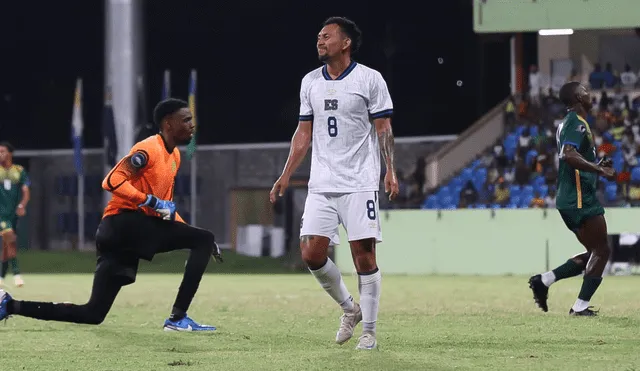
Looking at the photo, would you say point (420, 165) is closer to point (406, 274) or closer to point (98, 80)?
point (406, 274)

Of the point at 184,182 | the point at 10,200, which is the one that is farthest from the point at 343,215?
the point at 184,182

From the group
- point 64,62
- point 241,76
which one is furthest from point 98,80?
point 241,76

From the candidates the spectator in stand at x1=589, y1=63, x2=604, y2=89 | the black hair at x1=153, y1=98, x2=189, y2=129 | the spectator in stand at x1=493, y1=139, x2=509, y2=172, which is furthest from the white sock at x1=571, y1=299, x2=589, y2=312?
the spectator in stand at x1=589, y1=63, x2=604, y2=89

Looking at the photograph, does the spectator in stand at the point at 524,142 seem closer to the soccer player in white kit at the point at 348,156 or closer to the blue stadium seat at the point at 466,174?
the blue stadium seat at the point at 466,174

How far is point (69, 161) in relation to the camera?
48688 millimetres

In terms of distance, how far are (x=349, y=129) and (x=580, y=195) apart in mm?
4038

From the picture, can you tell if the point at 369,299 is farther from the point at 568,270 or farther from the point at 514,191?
the point at 514,191

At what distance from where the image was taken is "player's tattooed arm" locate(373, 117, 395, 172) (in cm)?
945

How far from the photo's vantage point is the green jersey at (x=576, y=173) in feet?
41.2

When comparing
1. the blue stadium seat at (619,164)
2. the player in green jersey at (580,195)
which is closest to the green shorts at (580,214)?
the player in green jersey at (580,195)

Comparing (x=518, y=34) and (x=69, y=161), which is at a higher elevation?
(x=518, y=34)

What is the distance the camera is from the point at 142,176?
35.7ft

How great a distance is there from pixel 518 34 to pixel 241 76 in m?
14.4

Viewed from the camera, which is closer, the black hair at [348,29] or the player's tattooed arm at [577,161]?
the black hair at [348,29]
